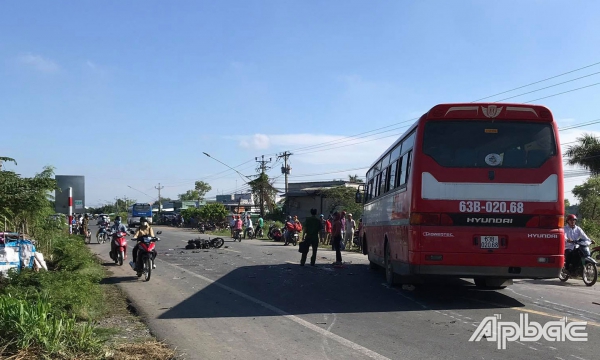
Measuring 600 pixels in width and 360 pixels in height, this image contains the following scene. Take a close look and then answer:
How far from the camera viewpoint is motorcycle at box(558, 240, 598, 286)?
13172mm

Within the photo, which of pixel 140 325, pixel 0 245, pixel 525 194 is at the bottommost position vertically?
pixel 140 325

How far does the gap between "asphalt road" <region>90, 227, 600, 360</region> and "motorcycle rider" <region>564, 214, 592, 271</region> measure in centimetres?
65

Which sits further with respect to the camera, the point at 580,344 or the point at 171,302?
the point at 171,302

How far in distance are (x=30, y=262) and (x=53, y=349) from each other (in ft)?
23.9

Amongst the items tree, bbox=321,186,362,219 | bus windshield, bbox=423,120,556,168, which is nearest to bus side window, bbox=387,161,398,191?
bus windshield, bbox=423,120,556,168

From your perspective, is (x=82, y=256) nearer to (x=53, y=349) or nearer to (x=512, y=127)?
(x=53, y=349)

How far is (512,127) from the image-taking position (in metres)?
10.0

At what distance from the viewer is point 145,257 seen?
1464cm

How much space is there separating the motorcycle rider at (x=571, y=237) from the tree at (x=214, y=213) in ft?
152

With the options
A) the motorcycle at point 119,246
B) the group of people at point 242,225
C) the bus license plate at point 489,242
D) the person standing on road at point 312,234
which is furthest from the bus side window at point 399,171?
the group of people at point 242,225

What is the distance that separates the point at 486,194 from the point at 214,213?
50448 mm

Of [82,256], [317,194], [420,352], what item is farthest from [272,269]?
[317,194]

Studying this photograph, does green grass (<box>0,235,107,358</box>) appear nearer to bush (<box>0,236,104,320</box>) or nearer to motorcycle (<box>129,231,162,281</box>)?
bush (<box>0,236,104,320</box>)

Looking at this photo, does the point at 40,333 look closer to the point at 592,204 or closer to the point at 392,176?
the point at 392,176
